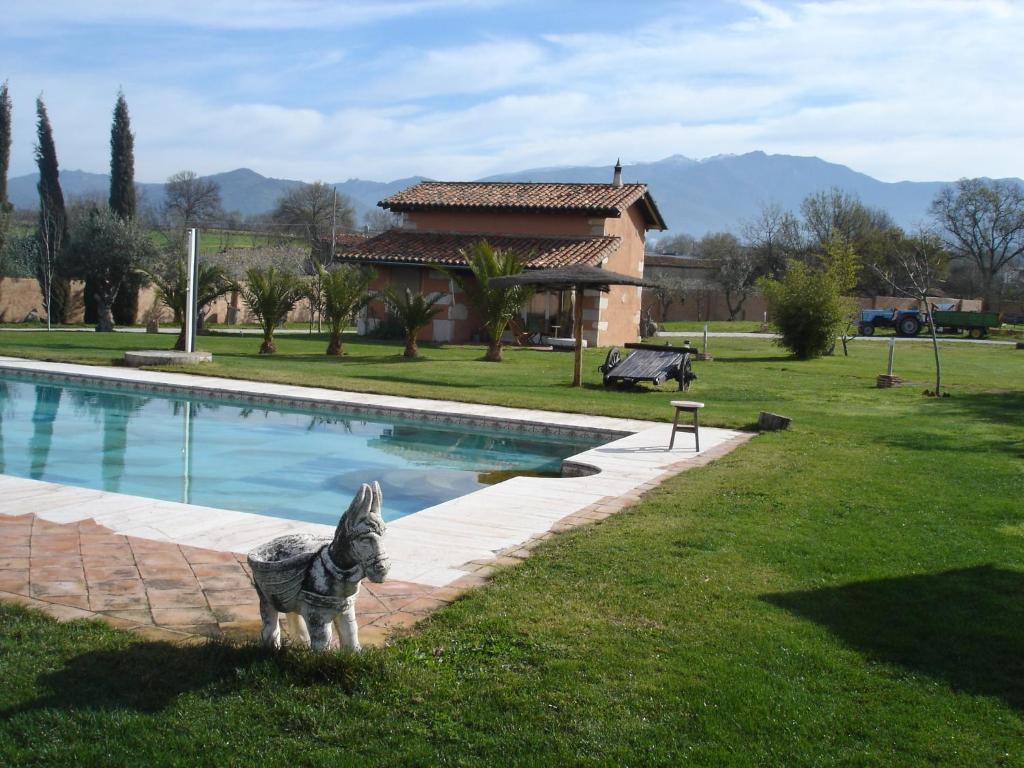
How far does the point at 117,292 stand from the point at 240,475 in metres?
22.6

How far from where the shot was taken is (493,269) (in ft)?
71.9

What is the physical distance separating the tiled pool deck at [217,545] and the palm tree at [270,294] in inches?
475

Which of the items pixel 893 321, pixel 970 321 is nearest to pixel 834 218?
pixel 893 321

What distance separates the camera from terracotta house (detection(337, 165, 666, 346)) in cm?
2727

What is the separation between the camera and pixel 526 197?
29.5 m

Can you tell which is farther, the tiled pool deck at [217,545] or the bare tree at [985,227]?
the bare tree at [985,227]

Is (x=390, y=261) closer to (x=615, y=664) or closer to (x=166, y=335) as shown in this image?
(x=166, y=335)

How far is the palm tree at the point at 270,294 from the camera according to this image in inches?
814

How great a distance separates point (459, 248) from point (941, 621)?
23.9 metres

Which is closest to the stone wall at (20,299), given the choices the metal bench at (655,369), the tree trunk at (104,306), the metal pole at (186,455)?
the tree trunk at (104,306)

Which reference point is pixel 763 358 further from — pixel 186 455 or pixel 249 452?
pixel 186 455

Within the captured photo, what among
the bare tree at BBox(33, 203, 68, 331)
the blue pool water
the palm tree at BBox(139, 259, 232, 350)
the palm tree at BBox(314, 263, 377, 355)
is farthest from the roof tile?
the blue pool water

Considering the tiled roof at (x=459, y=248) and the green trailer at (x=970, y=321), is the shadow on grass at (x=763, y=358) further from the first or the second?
the green trailer at (x=970, y=321)

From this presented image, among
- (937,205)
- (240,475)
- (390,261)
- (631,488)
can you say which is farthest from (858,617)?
(937,205)
